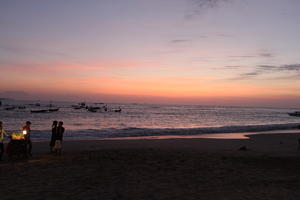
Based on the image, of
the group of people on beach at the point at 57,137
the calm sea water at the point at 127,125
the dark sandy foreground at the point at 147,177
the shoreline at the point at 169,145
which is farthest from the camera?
the calm sea water at the point at 127,125

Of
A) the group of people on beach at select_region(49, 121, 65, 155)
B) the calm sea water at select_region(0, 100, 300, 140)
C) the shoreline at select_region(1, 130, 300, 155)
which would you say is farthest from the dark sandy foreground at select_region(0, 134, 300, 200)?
the calm sea water at select_region(0, 100, 300, 140)

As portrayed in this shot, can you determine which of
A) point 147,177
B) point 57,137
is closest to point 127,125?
point 57,137

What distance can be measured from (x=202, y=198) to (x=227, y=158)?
6183 millimetres

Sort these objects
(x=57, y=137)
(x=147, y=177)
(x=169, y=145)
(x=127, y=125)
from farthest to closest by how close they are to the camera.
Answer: (x=127, y=125), (x=169, y=145), (x=57, y=137), (x=147, y=177)

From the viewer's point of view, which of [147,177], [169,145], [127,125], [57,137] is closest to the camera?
[147,177]

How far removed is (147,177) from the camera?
8.05 m

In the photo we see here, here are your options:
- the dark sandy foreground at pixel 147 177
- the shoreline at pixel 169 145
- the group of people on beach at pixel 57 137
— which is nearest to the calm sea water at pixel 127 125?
the shoreline at pixel 169 145

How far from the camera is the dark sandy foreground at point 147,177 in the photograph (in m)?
6.42

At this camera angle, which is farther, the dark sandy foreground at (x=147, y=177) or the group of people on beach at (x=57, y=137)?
the group of people on beach at (x=57, y=137)

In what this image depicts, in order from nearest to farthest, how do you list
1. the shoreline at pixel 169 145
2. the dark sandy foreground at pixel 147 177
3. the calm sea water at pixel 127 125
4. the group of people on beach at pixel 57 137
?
the dark sandy foreground at pixel 147 177, the group of people on beach at pixel 57 137, the shoreline at pixel 169 145, the calm sea water at pixel 127 125

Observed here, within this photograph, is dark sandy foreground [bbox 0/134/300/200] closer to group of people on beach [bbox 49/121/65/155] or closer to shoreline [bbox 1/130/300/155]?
group of people on beach [bbox 49/121/65/155]

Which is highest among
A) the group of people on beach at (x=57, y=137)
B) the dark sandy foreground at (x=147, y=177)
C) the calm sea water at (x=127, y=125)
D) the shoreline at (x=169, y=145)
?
the group of people on beach at (x=57, y=137)

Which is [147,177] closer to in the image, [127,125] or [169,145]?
[169,145]

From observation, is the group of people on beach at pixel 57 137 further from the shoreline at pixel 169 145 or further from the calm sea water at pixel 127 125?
the calm sea water at pixel 127 125
